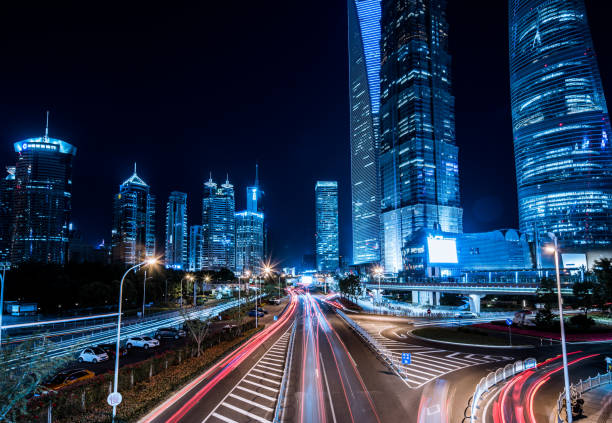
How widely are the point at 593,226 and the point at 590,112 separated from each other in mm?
51822

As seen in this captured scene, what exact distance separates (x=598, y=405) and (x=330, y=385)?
15570 millimetres

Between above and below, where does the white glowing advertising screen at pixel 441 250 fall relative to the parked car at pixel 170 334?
above

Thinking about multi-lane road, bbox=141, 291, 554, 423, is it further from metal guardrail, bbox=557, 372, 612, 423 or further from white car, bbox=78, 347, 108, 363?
white car, bbox=78, 347, 108, 363

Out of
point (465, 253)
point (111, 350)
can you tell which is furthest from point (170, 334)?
point (465, 253)

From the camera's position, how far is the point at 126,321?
5616cm

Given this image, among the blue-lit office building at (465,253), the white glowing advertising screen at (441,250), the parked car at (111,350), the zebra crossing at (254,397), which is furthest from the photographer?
the blue-lit office building at (465,253)

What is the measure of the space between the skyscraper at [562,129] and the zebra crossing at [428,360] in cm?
14933

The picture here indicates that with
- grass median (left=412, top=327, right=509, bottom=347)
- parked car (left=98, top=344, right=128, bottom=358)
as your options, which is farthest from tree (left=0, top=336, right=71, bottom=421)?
grass median (left=412, top=327, right=509, bottom=347)

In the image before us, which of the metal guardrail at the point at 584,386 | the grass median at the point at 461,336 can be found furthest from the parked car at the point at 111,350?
the metal guardrail at the point at 584,386

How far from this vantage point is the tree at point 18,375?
11.6 meters

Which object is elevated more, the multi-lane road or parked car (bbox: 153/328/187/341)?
the multi-lane road

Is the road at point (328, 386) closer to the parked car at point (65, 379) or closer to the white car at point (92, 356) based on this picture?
the parked car at point (65, 379)

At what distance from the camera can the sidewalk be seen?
17.4 metres

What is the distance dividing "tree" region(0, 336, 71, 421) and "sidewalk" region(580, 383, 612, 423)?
24.7m
